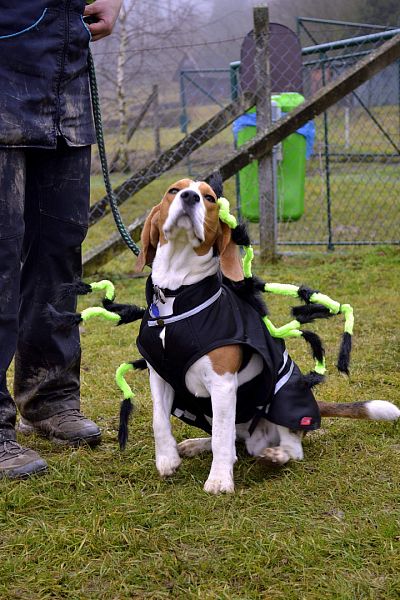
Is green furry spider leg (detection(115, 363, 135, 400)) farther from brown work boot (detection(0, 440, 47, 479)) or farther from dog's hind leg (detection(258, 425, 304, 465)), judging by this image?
dog's hind leg (detection(258, 425, 304, 465))

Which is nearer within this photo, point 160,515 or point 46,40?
point 160,515

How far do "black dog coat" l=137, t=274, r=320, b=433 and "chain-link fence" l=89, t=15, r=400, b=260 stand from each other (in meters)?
3.49

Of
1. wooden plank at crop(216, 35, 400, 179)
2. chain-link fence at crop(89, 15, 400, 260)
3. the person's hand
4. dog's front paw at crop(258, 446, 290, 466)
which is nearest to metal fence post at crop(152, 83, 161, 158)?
chain-link fence at crop(89, 15, 400, 260)

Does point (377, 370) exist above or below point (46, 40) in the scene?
below

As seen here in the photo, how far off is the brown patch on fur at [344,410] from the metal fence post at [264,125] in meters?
3.50

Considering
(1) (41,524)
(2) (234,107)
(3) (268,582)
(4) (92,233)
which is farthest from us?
(4) (92,233)

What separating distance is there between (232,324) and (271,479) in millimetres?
565

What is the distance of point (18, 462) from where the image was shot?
280 centimetres

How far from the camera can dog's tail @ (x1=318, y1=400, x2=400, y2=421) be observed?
9.73 ft

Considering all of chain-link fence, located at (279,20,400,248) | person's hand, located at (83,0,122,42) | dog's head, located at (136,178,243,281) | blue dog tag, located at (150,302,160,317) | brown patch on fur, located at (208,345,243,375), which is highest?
person's hand, located at (83,0,122,42)

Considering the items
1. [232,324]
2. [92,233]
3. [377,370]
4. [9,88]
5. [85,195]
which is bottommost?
[92,233]

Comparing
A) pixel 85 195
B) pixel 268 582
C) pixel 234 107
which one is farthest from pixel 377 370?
pixel 234 107

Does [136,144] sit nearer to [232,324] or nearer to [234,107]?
[234,107]

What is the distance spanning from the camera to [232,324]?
8.84ft
